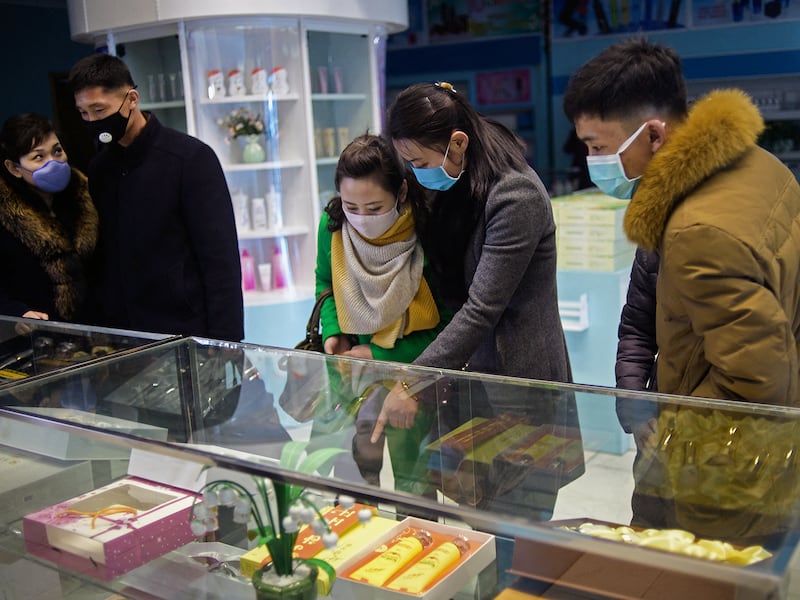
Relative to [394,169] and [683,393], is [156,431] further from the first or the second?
[683,393]

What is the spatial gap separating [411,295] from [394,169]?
36 cm

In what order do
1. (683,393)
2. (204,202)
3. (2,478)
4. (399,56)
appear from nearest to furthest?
(683,393) < (2,478) < (204,202) < (399,56)

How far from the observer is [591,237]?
509 cm

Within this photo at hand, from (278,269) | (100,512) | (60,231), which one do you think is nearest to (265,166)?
(278,269)

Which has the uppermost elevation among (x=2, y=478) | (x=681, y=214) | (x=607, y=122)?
(x=607, y=122)

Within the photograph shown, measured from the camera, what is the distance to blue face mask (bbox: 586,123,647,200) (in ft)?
6.03

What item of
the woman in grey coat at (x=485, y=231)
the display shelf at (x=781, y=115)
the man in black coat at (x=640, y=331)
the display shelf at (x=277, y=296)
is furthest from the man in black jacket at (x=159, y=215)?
the display shelf at (x=781, y=115)

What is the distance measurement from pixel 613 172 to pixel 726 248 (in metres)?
0.41

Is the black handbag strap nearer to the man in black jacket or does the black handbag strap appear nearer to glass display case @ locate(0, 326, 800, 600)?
glass display case @ locate(0, 326, 800, 600)

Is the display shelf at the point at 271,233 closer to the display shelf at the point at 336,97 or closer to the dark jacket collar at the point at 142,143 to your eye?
the display shelf at the point at 336,97

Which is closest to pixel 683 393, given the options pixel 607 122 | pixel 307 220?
pixel 607 122

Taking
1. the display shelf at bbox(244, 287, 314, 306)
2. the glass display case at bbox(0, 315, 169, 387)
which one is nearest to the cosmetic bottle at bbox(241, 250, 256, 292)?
the display shelf at bbox(244, 287, 314, 306)

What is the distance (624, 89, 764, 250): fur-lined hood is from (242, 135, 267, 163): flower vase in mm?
4781

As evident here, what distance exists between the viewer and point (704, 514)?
141cm
